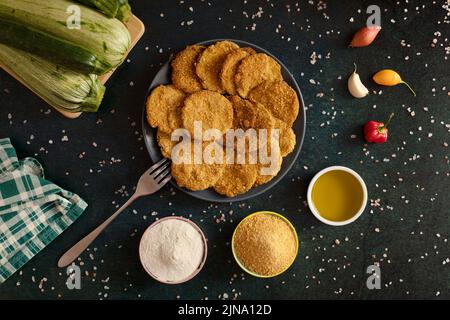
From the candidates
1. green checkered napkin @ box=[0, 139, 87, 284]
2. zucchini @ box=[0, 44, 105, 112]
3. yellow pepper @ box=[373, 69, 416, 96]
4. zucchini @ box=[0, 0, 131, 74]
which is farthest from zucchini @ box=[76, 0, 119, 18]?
yellow pepper @ box=[373, 69, 416, 96]

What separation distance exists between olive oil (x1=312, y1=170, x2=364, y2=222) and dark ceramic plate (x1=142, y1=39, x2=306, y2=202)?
20cm

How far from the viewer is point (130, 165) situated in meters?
2.40

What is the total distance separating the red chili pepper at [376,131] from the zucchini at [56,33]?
4.23 feet

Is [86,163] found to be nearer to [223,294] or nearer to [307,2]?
[223,294]

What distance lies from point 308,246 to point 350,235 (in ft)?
0.73

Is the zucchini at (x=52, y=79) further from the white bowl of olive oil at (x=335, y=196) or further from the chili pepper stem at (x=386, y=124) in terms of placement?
the chili pepper stem at (x=386, y=124)

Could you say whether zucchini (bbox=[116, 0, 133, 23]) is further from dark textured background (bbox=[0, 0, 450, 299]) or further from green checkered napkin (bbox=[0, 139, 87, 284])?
green checkered napkin (bbox=[0, 139, 87, 284])

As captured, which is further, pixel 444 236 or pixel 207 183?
pixel 444 236

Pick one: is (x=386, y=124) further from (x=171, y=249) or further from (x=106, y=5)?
(x=106, y=5)

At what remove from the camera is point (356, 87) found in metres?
2.40

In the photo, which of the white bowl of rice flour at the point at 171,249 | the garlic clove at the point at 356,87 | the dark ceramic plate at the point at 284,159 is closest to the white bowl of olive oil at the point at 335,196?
the dark ceramic plate at the point at 284,159

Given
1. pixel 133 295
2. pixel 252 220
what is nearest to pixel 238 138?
pixel 252 220

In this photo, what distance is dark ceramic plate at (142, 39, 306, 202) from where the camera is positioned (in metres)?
2.29

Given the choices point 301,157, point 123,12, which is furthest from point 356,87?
point 123,12
